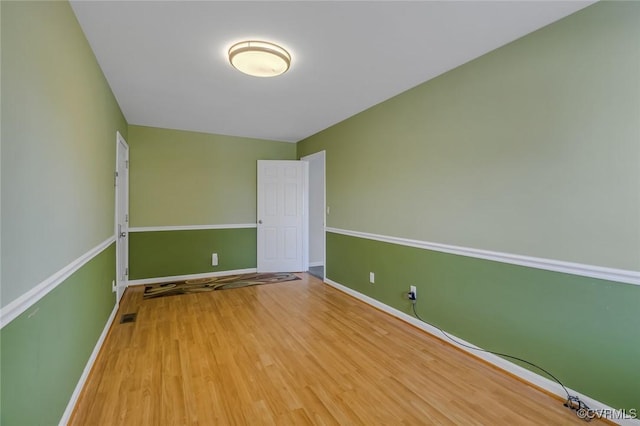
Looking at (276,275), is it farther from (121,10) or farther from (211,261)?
(121,10)

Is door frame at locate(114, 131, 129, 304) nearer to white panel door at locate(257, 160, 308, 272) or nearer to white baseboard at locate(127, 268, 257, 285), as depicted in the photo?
white baseboard at locate(127, 268, 257, 285)

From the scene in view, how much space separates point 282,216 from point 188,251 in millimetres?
1604

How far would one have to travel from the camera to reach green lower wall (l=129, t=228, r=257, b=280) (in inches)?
168

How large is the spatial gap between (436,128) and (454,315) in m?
1.69

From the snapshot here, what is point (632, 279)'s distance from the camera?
5.19ft

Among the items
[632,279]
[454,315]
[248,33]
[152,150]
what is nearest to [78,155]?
[248,33]

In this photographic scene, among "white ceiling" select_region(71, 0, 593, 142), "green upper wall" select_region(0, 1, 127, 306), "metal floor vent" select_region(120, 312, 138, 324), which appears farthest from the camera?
"metal floor vent" select_region(120, 312, 138, 324)

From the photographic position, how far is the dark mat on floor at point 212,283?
3.96 meters

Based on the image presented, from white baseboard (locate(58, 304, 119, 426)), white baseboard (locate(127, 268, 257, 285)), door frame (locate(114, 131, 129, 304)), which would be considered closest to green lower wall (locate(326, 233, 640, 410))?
white baseboard (locate(58, 304, 119, 426))

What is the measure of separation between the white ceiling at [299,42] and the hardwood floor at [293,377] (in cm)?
238

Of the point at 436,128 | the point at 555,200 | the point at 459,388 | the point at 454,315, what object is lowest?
the point at 459,388

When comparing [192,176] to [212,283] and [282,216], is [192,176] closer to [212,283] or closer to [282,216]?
[282,216]

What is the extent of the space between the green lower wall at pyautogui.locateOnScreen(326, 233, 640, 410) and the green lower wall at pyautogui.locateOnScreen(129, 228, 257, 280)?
2.84 m

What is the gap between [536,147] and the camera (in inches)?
77.2
